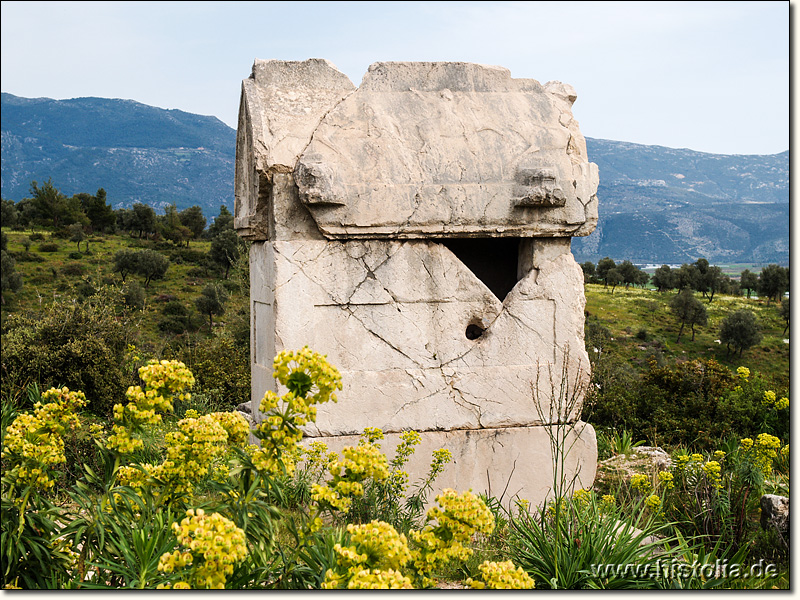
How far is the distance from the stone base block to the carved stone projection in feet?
0.04

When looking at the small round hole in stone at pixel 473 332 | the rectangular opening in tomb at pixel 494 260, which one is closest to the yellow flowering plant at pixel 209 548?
the small round hole in stone at pixel 473 332

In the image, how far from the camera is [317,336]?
4.77 metres

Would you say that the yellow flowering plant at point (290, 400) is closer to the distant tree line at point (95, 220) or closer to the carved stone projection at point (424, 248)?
the carved stone projection at point (424, 248)

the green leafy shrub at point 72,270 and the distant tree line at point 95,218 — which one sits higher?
the distant tree line at point 95,218

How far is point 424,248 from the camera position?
4883mm

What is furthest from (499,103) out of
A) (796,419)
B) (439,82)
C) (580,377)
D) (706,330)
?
(706,330)

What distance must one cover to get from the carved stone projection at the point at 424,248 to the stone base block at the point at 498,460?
0.04ft

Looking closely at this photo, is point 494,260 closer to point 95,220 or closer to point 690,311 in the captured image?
point 690,311

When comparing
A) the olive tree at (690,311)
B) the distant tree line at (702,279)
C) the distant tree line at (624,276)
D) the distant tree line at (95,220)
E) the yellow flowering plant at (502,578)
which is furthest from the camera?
the distant tree line at (624,276)

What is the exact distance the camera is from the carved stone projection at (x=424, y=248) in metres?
4.75

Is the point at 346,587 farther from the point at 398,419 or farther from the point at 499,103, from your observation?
the point at 499,103

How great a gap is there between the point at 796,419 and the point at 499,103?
2.96 metres

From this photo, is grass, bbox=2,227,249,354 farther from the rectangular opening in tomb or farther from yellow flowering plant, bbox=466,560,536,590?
yellow flowering plant, bbox=466,560,536,590

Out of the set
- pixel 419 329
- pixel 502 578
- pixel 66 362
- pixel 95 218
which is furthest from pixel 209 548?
pixel 95 218
